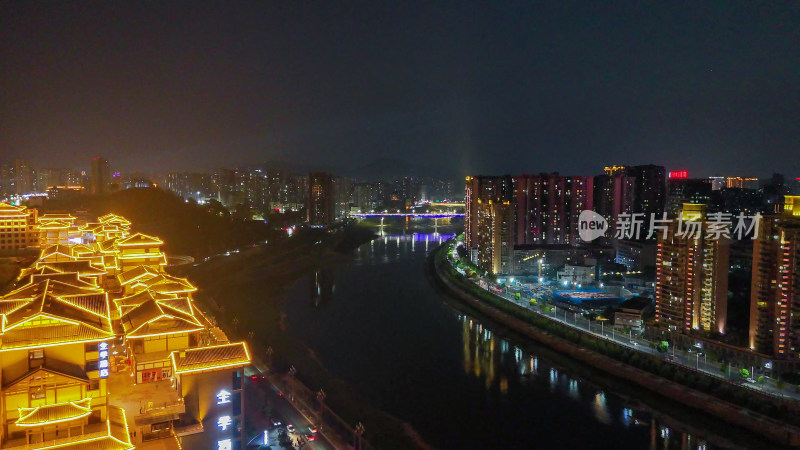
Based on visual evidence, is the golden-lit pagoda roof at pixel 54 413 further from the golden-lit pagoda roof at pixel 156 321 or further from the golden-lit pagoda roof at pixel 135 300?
the golden-lit pagoda roof at pixel 135 300

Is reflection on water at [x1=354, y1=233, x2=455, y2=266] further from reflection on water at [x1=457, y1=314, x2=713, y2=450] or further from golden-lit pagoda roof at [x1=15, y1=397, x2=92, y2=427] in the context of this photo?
golden-lit pagoda roof at [x1=15, y1=397, x2=92, y2=427]

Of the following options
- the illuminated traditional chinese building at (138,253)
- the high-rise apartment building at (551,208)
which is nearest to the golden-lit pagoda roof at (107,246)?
the illuminated traditional chinese building at (138,253)

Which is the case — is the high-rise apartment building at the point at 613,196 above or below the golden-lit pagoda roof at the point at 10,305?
above

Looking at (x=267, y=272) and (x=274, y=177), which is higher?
(x=274, y=177)

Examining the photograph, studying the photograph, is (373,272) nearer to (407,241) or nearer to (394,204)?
(407,241)

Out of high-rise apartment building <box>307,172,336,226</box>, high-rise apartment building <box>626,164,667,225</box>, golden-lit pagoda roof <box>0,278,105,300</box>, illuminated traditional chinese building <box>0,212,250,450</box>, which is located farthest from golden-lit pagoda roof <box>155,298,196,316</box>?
high-rise apartment building <box>307,172,336,226</box>

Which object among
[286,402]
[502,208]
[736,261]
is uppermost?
[502,208]

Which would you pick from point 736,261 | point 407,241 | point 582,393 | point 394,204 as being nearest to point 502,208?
point 736,261

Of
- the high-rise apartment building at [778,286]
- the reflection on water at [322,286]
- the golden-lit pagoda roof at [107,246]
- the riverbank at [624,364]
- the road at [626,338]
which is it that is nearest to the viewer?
the riverbank at [624,364]
